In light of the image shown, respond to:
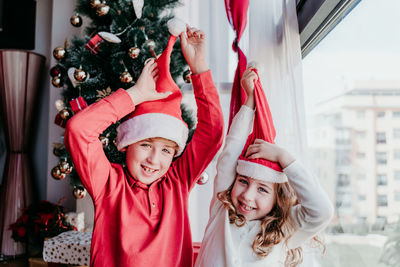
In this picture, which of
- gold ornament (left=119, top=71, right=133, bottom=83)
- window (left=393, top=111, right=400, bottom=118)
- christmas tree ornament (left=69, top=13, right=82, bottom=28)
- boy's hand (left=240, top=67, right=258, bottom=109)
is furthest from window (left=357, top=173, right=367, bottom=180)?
christmas tree ornament (left=69, top=13, right=82, bottom=28)

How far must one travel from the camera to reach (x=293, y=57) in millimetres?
1115

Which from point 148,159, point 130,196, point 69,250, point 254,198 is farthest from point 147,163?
point 69,250

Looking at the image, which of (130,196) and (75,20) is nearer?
(130,196)

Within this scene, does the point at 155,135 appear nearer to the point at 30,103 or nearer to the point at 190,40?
the point at 190,40

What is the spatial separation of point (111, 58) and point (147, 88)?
25.5 inches

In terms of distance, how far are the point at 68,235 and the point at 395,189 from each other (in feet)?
4.98

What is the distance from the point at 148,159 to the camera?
3.28ft

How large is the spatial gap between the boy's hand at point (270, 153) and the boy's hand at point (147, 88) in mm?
365

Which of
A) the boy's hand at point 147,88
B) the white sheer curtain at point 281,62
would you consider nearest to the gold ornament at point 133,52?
the boy's hand at point 147,88

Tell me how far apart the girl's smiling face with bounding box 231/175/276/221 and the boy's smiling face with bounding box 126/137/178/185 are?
0.26 metres

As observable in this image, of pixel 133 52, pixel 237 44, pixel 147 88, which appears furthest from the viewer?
pixel 133 52

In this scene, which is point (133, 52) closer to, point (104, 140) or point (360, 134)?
point (104, 140)

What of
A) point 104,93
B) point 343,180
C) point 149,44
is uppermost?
point 149,44

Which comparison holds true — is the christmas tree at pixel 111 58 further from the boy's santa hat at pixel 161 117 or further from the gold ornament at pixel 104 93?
the boy's santa hat at pixel 161 117
